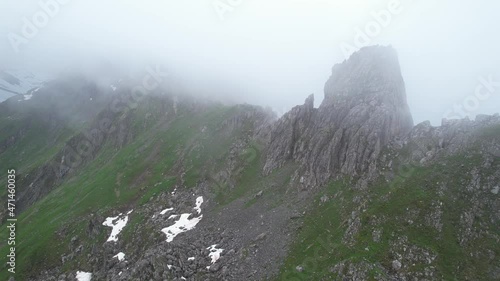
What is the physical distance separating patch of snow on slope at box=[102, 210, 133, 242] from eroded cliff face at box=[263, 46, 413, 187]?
130 ft

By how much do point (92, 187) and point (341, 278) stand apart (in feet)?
322

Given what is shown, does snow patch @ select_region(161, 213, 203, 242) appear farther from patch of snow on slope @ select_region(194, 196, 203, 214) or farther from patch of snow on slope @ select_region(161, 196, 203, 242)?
patch of snow on slope @ select_region(194, 196, 203, 214)

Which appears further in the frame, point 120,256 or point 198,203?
point 198,203

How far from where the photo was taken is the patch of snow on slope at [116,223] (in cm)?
8970

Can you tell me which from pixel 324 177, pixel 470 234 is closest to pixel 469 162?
pixel 470 234

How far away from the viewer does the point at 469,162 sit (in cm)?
6875

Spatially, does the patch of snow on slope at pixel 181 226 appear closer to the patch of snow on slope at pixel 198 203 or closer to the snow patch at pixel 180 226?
the snow patch at pixel 180 226

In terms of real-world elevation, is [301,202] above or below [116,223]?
below

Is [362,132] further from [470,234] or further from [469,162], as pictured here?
[470,234]

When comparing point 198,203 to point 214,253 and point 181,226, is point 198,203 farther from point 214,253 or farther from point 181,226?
point 214,253

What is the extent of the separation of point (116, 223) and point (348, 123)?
65.5 m

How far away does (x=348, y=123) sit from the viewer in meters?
87.8

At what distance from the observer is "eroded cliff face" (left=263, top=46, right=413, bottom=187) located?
268 feet

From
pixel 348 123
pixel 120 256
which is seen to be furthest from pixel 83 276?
pixel 348 123
